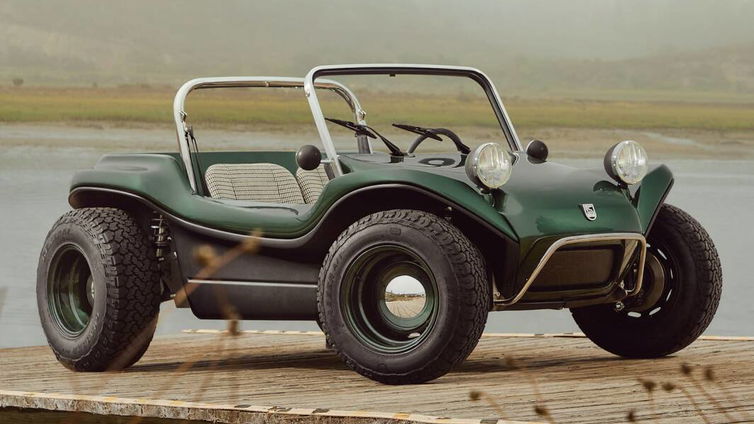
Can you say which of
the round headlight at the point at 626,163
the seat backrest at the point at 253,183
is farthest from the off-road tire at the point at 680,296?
the seat backrest at the point at 253,183

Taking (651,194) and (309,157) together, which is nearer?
(309,157)

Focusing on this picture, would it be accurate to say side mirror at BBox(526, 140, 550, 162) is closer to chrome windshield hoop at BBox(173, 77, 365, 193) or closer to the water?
chrome windshield hoop at BBox(173, 77, 365, 193)

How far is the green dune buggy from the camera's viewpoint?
7.02 m

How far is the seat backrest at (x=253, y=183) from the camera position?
8.39 m

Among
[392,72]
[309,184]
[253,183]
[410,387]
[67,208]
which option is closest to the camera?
[410,387]

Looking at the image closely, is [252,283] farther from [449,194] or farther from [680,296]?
[680,296]

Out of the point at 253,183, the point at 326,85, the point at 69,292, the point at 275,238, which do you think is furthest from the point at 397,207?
the point at 69,292

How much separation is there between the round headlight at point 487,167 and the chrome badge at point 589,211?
39 cm

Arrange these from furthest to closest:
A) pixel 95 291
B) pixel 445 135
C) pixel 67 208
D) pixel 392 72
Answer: pixel 67 208
pixel 392 72
pixel 95 291
pixel 445 135

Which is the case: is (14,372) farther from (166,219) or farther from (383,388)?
(383,388)

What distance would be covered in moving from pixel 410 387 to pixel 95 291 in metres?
1.86

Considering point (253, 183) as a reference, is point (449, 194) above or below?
above

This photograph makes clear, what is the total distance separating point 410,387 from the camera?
6.93 m

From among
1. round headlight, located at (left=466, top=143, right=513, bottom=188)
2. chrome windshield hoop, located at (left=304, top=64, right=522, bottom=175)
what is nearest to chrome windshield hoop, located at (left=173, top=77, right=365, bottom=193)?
chrome windshield hoop, located at (left=304, top=64, right=522, bottom=175)
